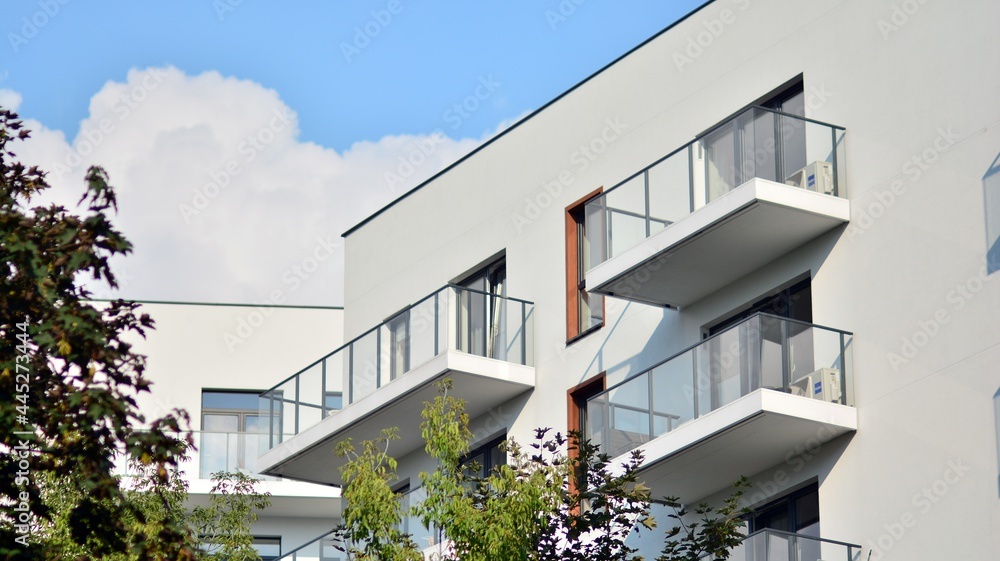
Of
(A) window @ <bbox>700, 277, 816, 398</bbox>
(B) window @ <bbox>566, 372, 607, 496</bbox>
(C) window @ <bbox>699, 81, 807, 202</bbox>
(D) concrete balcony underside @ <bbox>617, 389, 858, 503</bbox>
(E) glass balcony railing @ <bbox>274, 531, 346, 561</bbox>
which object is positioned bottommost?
(E) glass balcony railing @ <bbox>274, 531, 346, 561</bbox>

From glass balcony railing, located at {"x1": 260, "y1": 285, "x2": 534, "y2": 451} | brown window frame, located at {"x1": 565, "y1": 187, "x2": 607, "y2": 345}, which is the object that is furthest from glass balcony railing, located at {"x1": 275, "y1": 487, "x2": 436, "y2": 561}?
brown window frame, located at {"x1": 565, "y1": 187, "x2": 607, "y2": 345}

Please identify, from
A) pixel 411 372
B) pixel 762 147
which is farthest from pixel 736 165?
pixel 411 372

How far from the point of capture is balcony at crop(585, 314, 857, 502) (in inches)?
759

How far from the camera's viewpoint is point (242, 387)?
135ft

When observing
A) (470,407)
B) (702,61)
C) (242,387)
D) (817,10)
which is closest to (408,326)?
(470,407)

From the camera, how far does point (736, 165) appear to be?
20.5 m

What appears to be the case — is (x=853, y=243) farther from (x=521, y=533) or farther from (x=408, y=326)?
(x=408, y=326)

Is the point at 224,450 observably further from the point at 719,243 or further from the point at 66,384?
the point at 66,384

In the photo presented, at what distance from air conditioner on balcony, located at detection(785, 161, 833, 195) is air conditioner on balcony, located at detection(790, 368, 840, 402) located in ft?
7.20

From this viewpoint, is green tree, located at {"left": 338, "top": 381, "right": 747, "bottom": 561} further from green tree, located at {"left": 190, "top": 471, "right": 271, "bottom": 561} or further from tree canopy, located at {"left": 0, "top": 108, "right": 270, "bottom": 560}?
green tree, located at {"left": 190, "top": 471, "right": 271, "bottom": 561}

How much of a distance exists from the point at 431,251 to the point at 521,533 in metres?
11.8

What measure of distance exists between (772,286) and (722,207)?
140cm

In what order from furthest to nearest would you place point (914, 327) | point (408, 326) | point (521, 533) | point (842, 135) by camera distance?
point (408, 326) < point (842, 135) < point (914, 327) < point (521, 533)

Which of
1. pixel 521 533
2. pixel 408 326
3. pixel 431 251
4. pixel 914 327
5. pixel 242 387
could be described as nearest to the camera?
pixel 521 533
